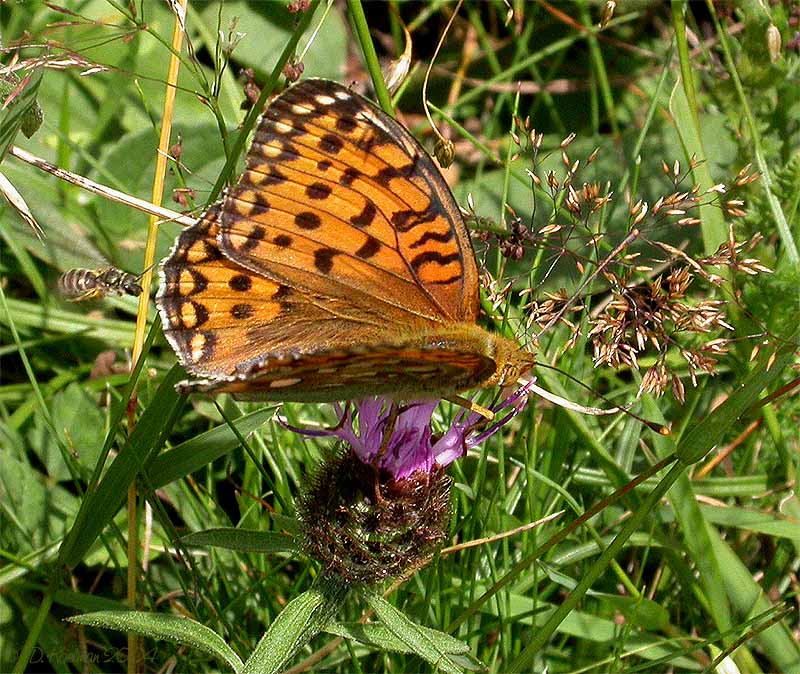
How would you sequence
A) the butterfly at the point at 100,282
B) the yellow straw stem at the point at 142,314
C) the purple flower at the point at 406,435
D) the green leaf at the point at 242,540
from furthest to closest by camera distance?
1. the butterfly at the point at 100,282
2. the yellow straw stem at the point at 142,314
3. the purple flower at the point at 406,435
4. the green leaf at the point at 242,540

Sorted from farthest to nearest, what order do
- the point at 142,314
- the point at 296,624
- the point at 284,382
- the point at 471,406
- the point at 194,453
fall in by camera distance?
the point at 142,314, the point at 194,453, the point at 471,406, the point at 296,624, the point at 284,382

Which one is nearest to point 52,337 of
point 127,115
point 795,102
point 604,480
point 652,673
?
point 127,115

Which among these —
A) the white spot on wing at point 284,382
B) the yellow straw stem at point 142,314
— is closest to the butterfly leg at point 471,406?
the white spot on wing at point 284,382

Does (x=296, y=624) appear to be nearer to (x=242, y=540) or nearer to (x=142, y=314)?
(x=242, y=540)

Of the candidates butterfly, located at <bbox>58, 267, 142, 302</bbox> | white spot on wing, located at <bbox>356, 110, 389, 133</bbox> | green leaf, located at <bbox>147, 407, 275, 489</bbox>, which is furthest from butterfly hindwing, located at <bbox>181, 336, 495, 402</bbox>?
butterfly, located at <bbox>58, 267, 142, 302</bbox>

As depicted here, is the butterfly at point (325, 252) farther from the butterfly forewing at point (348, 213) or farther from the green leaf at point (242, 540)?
the green leaf at point (242, 540)

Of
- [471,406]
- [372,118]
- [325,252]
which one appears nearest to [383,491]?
[471,406]
